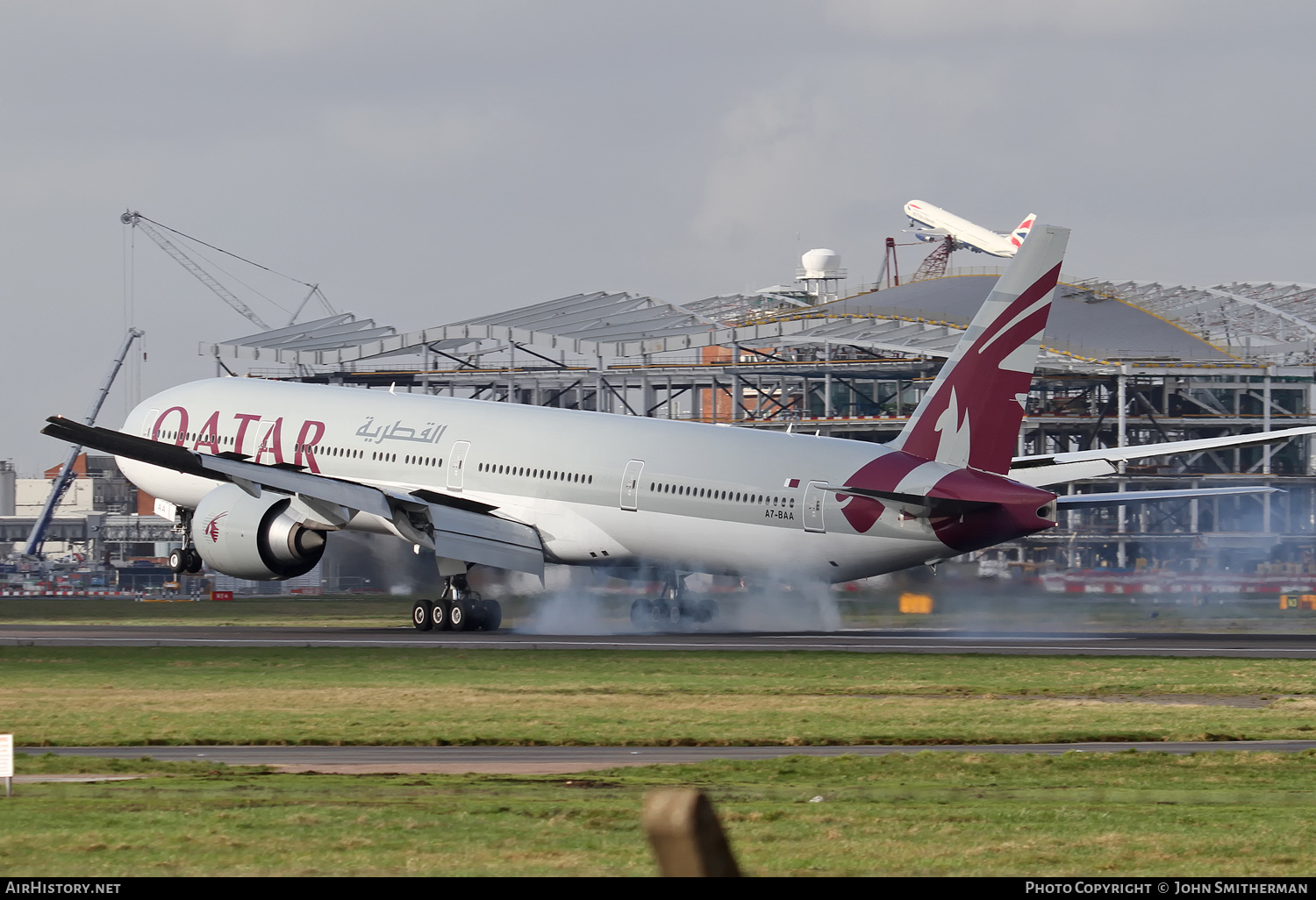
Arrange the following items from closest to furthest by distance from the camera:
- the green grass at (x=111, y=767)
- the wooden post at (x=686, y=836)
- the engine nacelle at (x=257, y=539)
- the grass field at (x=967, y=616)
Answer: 1. the wooden post at (x=686, y=836)
2. the green grass at (x=111, y=767)
3. the engine nacelle at (x=257, y=539)
4. the grass field at (x=967, y=616)

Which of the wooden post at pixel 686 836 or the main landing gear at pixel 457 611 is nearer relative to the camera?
the wooden post at pixel 686 836

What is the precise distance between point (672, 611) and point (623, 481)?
4.44m

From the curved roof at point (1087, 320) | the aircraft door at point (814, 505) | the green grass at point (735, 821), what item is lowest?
the green grass at point (735, 821)

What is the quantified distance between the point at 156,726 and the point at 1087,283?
4102 inches

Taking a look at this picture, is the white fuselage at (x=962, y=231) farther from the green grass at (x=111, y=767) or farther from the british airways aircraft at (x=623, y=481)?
the green grass at (x=111, y=767)

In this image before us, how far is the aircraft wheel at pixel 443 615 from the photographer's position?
48.1m

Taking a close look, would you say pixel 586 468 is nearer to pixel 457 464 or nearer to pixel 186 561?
pixel 457 464

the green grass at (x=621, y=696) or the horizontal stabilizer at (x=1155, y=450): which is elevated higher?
the horizontal stabilizer at (x=1155, y=450)

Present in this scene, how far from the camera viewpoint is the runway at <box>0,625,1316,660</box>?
40.4 m

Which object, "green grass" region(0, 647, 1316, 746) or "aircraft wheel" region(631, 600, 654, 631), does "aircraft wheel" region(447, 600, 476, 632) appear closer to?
"aircraft wheel" region(631, 600, 654, 631)

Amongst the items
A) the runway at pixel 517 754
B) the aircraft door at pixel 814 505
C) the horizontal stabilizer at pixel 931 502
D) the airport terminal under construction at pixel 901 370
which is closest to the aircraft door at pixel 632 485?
the aircraft door at pixel 814 505

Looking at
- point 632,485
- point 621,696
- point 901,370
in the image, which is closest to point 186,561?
point 632,485

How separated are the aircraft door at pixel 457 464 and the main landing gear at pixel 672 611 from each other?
617cm

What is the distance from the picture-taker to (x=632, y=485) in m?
47.0
